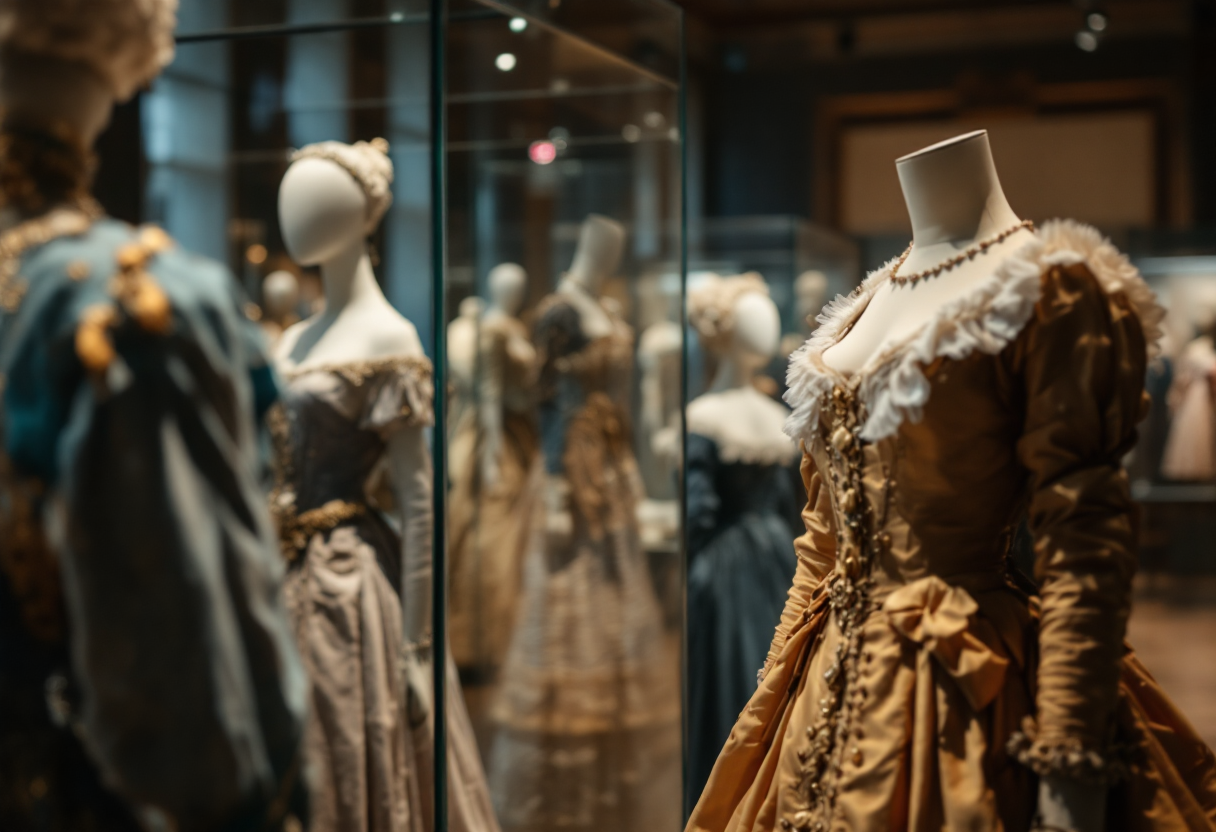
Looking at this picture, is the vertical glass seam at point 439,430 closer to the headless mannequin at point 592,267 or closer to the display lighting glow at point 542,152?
A: the display lighting glow at point 542,152

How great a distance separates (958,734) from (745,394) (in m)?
2.36

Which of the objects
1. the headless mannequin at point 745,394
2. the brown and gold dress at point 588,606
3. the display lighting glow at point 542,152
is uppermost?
the display lighting glow at point 542,152

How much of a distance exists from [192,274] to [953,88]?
280 inches

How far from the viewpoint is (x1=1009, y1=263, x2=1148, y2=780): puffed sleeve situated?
1245 millimetres

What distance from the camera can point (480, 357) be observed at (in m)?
3.49

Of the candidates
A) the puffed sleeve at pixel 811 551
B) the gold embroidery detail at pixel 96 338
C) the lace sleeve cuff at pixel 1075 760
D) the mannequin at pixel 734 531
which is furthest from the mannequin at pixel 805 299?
the gold embroidery detail at pixel 96 338

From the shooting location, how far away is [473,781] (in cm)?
226

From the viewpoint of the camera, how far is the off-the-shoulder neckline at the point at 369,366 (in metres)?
2.00

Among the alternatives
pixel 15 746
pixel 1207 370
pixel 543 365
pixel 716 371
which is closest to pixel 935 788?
pixel 15 746

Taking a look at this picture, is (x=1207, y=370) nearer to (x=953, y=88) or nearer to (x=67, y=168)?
(x=953, y=88)

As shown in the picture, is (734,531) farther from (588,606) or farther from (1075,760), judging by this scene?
(1075,760)

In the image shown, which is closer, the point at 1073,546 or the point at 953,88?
the point at 1073,546

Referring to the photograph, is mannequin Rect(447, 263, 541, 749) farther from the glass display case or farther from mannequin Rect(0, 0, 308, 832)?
mannequin Rect(0, 0, 308, 832)

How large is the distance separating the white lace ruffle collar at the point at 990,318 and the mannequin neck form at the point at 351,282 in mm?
852
